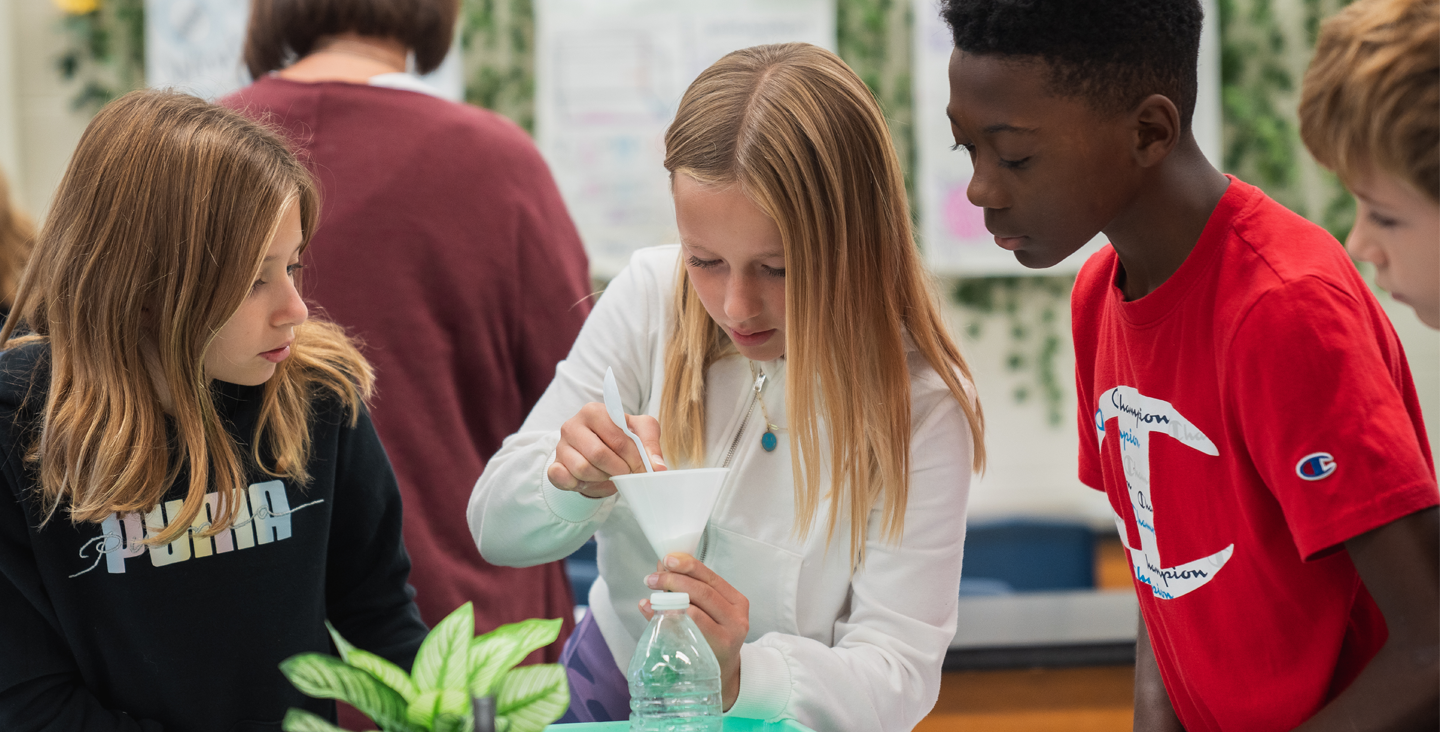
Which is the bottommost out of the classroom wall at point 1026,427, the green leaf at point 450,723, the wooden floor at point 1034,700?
the classroom wall at point 1026,427

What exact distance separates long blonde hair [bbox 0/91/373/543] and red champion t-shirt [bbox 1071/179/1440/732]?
3.14 ft

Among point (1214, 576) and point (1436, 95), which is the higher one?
point (1436, 95)

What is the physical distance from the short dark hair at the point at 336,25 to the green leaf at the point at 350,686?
1.22 metres

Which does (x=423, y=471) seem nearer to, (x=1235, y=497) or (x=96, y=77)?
(x=1235, y=497)

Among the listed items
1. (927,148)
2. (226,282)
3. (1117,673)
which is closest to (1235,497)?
(226,282)

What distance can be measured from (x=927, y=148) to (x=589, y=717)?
130 inches

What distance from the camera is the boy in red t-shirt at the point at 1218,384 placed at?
0.88 m

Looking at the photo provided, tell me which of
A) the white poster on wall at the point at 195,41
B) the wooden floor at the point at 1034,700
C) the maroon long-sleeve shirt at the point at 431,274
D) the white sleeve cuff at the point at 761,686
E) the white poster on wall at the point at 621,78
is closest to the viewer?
the white sleeve cuff at the point at 761,686

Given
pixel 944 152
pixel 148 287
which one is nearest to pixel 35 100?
pixel 944 152

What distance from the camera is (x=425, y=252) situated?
175cm

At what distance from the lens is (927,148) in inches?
171

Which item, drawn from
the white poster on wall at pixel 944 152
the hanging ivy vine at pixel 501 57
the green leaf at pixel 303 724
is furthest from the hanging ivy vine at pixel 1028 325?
the green leaf at pixel 303 724

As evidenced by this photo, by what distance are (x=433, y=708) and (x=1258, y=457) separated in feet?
2.30

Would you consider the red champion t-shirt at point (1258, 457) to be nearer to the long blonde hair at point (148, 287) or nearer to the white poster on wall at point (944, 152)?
the long blonde hair at point (148, 287)
